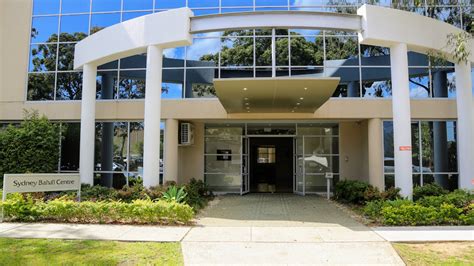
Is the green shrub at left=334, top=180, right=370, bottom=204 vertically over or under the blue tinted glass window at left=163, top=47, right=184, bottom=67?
under

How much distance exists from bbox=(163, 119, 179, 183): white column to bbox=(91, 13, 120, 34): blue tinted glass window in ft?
17.1

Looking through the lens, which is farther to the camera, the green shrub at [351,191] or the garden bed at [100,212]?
the green shrub at [351,191]

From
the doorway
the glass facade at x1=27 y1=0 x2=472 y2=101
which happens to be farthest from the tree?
the doorway

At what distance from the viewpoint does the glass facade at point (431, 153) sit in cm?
1529

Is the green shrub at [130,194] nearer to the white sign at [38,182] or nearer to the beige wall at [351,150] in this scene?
the white sign at [38,182]

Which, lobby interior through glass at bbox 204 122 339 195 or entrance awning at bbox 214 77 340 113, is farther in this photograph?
lobby interior through glass at bbox 204 122 339 195

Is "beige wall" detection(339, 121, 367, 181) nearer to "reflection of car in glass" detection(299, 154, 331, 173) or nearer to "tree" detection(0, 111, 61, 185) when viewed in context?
"reflection of car in glass" detection(299, 154, 331, 173)

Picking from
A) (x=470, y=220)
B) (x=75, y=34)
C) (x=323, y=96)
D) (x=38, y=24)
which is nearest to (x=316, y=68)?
(x=323, y=96)

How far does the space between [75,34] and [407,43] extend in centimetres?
1329

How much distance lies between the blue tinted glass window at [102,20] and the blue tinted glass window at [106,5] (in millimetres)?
272

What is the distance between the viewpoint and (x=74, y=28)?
17031mm

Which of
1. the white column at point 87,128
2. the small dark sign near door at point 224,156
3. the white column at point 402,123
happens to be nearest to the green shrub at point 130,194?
the white column at point 87,128

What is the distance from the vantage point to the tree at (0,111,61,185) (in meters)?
14.8

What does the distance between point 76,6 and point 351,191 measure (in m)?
13.9
